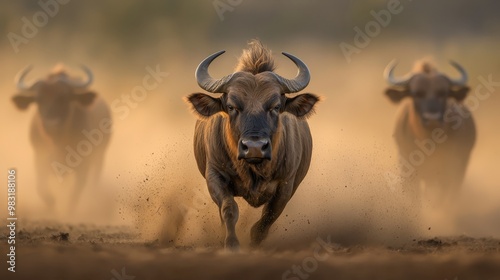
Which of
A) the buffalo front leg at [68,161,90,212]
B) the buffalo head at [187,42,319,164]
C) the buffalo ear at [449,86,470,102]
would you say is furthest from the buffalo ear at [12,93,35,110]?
the buffalo head at [187,42,319,164]

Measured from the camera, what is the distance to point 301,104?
41.6 ft

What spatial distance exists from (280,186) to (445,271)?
11.4 feet

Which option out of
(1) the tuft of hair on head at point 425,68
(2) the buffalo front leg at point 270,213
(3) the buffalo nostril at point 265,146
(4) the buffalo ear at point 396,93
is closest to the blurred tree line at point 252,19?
(1) the tuft of hair on head at point 425,68

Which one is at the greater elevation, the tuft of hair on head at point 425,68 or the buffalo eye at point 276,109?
the tuft of hair on head at point 425,68

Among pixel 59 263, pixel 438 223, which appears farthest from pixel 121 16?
pixel 59 263

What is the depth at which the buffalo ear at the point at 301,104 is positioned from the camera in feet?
41.4

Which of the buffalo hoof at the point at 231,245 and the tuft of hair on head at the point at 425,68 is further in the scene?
the tuft of hair on head at the point at 425,68

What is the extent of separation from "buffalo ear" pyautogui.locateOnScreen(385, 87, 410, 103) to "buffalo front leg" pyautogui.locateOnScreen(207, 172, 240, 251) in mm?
12534

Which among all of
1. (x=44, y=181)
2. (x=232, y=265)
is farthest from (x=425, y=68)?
(x=232, y=265)

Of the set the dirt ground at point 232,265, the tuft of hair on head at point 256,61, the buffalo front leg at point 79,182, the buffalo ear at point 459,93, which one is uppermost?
the buffalo ear at point 459,93

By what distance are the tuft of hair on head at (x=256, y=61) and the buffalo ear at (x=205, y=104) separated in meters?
0.69

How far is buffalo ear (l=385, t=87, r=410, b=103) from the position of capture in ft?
80.4

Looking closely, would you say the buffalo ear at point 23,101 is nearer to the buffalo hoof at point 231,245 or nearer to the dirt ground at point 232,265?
the dirt ground at point 232,265

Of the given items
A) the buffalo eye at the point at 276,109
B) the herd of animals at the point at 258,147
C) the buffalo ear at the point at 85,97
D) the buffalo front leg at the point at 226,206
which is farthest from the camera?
the buffalo ear at the point at 85,97
